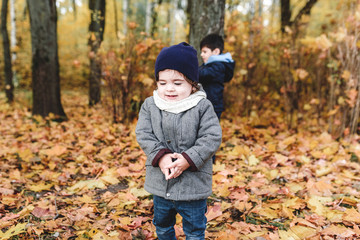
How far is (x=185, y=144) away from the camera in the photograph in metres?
1.49

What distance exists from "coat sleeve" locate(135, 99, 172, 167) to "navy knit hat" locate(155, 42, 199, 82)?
287mm

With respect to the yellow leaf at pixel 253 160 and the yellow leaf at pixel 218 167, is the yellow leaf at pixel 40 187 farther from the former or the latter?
the yellow leaf at pixel 253 160

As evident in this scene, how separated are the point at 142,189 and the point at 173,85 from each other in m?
1.58

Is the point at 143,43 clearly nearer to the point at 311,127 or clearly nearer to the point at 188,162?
the point at 311,127

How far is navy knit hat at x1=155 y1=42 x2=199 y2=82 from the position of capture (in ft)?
4.74

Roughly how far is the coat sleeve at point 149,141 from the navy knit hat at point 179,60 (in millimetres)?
287

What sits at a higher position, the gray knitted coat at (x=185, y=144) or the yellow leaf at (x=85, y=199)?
the gray knitted coat at (x=185, y=144)

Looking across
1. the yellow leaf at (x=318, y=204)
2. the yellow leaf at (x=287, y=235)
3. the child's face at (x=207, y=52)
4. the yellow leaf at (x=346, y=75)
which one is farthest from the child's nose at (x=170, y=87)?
the yellow leaf at (x=346, y=75)

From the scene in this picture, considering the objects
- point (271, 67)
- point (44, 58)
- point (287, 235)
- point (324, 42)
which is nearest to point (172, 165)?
point (287, 235)

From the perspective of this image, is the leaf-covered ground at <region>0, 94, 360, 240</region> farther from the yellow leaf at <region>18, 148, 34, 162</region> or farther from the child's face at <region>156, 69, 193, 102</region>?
the child's face at <region>156, 69, 193, 102</region>

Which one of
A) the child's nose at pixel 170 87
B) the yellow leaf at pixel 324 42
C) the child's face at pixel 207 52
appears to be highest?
the yellow leaf at pixel 324 42

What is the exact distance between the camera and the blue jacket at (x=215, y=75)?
2.90 metres

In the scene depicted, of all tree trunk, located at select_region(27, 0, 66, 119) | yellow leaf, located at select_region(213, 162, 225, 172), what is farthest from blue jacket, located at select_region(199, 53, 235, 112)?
tree trunk, located at select_region(27, 0, 66, 119)

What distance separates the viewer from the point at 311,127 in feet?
16.9
